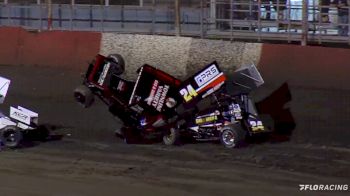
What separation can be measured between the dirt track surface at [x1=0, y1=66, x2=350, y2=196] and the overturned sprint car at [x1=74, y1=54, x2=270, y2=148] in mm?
280

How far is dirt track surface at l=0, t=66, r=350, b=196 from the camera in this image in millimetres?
9188

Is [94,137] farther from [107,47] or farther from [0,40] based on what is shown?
[0,40]

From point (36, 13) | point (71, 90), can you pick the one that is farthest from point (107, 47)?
point (36, 13)

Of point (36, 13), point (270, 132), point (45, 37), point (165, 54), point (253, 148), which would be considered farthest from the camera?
point (36, 13)

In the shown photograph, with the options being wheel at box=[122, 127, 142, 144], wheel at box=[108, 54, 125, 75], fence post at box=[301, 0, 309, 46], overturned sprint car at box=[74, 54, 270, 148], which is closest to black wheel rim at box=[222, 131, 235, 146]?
overturned sprint car at box=[74, 54, 270, 148]

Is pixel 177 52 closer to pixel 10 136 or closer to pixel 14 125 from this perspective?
pixel 14 125

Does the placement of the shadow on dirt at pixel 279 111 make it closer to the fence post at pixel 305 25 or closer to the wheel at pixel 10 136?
the fence post at pixel 305 25

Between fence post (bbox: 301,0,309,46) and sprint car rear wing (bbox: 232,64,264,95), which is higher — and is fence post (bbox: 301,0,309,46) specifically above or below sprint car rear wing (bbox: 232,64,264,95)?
above

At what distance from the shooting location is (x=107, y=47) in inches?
656

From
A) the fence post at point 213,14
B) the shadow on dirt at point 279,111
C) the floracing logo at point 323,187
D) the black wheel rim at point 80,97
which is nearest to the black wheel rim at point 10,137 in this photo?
the black wheel rim at point 80,97

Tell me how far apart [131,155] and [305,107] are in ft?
11.9

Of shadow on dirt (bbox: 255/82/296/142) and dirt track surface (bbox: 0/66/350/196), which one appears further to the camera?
shadow on dirt (bbox: 255/82/296/142)

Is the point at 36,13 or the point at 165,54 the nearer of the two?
the point at 165,54

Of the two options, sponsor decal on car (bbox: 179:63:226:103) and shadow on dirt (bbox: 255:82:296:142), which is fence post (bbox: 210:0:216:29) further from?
sponsor decal on car (bbox: 179:63:226:103)
